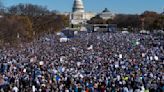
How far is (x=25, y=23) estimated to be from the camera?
8750 centimetres

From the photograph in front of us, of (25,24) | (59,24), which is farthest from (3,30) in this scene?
(59,24)

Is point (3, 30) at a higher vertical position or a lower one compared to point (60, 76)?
lower

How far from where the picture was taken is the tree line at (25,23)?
71.7 metres

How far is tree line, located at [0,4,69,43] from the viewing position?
7171 cm

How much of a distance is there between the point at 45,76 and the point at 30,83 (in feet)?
7.60

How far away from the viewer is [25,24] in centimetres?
8662

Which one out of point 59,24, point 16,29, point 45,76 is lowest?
point 59,24

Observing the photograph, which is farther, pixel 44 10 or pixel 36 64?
pixel 44 10

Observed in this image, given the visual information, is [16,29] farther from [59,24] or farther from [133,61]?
[59,24]

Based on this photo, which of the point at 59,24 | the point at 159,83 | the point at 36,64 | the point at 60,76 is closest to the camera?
the point at 159,83

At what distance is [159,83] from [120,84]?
5.93 ft

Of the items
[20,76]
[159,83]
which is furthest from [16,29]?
[159,83]

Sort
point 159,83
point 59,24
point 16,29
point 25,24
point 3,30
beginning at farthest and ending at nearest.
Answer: point 59,24, point 25,24, point 16,29, point 3,30, point 159,83

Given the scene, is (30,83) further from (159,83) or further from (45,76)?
(159,83)
